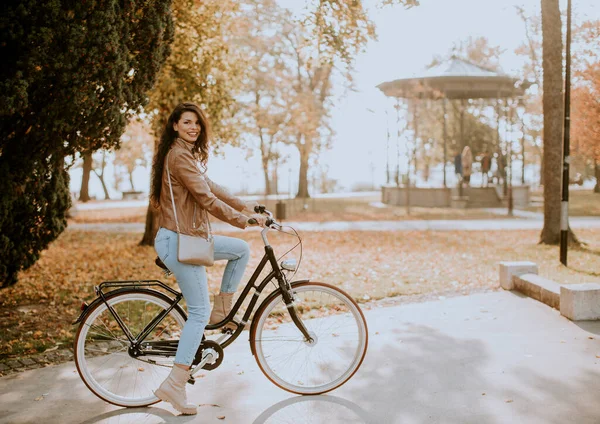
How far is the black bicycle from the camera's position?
14.0 feet

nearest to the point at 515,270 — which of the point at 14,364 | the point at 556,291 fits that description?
the point at 556,291

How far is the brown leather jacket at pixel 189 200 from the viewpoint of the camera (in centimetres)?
402

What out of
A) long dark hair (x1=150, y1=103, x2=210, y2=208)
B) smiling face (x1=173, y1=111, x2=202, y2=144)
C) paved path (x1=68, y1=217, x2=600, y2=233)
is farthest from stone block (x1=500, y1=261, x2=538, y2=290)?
paved path (x1=68, y1=217, x2=600, y2=233)

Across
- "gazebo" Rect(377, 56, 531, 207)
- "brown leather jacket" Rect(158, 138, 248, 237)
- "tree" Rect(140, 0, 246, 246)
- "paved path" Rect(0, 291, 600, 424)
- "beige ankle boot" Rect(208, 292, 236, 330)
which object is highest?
→ "gazebo" Rect(377, 56, 531, 207)

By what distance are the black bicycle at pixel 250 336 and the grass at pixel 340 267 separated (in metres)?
1.86

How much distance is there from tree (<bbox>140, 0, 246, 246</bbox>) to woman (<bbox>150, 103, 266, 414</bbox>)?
24.9ft

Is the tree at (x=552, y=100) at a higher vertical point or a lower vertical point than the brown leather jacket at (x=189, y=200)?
higher

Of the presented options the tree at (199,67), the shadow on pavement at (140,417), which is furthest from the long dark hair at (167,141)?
the tree at (199,67)

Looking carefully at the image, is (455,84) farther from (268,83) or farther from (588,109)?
(588,109)

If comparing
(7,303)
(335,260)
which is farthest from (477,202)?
(7,303)

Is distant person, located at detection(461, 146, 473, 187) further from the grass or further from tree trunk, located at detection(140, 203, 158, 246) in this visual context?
tree trunk, located at detection(140, 203, 158, 246)

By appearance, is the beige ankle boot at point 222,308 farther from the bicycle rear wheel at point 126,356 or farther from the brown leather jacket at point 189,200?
Answer: the brown leather jacket at point 189,200

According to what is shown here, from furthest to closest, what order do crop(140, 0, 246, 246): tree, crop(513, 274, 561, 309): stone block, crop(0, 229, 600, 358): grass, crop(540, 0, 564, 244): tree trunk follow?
crop(540, 0, 564, 244): tree trunk
crop(140, 0, 246, 246): tree
crop(0, 229, 600, 358): grass
crop(513, 274, 561, 309): stone block

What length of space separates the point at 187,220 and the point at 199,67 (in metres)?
9.24
